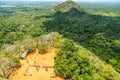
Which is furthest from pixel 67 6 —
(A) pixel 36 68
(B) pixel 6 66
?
(B) pixel 6 66

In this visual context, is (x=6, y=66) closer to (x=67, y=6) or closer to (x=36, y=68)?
(x=36, y=68)

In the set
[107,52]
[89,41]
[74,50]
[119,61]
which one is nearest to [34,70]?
[74,50]

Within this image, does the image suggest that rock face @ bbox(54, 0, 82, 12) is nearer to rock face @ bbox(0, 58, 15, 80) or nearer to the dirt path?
the dirt path

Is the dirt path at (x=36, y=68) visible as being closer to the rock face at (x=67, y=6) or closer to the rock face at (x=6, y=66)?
the rock face at (x=6, y=66)

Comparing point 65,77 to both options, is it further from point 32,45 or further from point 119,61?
point 119,61

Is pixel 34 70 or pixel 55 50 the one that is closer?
pixel 34 70

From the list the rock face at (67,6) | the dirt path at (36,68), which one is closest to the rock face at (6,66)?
the dirt path at (36,68)
